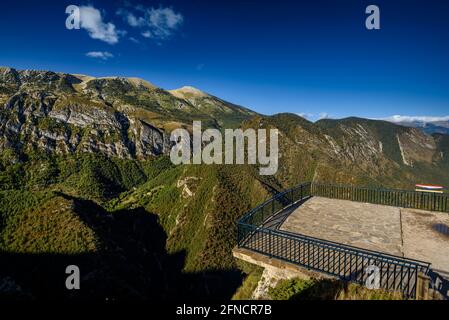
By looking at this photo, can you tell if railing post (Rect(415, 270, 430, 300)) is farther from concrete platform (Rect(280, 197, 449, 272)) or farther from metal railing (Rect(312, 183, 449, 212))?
metal railing (Rect(312, 183, 449, 212))

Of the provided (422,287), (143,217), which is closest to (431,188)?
(422,287)

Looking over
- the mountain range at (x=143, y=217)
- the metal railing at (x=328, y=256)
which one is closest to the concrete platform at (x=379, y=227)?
the metal railing at (x=328, y=256)

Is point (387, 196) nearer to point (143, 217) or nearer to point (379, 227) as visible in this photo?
point (379, 227)

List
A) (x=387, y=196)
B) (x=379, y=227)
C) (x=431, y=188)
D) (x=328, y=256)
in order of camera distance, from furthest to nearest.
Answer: (x=387, y=196) < (x=431, y=188) < (x=379, y=227) < (x=328, y=256)

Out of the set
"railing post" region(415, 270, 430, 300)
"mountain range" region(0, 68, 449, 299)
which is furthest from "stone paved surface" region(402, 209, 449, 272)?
"mountain range" region(0, 68, 449, 299)
